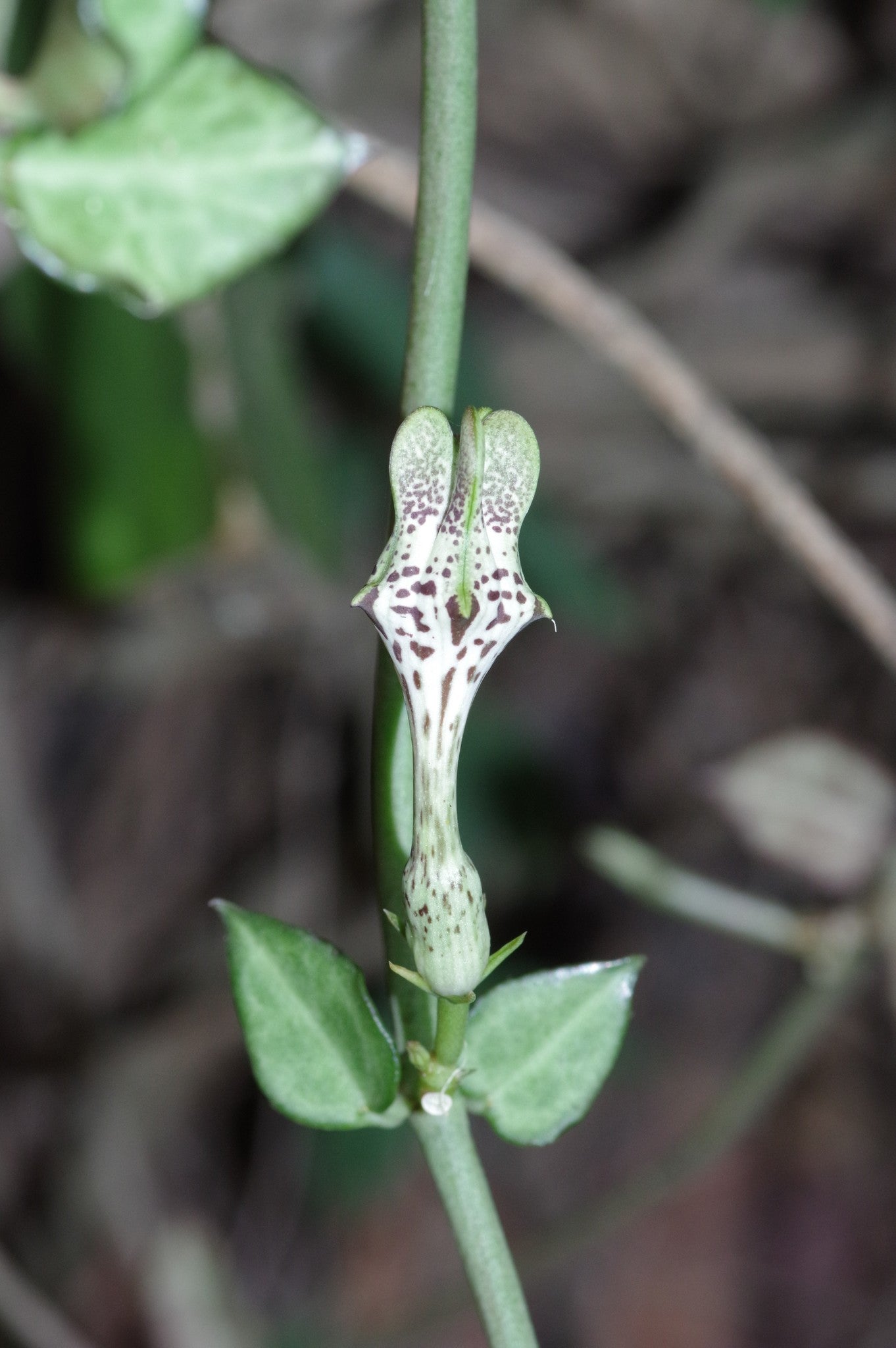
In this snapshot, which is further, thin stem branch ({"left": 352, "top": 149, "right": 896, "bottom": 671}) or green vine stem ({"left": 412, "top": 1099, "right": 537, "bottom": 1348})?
thin stem branch ({"left": 352, "top": 149, "right": 896, "bottom": 671})

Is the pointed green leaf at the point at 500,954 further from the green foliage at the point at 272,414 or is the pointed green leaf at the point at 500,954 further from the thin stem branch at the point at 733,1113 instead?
the green foliage at the point at 272,414

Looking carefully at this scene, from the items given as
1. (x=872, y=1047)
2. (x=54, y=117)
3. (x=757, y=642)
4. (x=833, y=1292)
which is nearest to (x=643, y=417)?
(x=757, y=642)

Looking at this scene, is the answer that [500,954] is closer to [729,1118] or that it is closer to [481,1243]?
[481,1243]

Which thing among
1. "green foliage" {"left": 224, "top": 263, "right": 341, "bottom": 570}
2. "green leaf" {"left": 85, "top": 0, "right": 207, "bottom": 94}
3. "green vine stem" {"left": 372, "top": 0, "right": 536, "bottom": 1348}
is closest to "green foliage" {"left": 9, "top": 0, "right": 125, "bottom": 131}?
"green leaf" {"left": 85, "top": 0, "right": 207, "bottom": 94}

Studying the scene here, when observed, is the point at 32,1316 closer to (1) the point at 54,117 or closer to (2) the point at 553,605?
(1) the point at 54,117

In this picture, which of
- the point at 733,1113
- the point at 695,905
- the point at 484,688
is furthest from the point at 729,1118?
the point at 484,688

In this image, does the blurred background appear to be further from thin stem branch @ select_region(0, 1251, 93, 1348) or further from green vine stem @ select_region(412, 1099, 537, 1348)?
green vine stem @ select_region(412, 1099, 537, 1348)
